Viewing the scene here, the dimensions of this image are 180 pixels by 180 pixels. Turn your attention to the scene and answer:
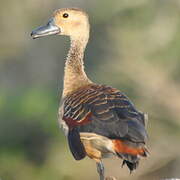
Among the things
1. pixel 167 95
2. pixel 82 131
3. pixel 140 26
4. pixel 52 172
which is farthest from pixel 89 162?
pixel 82 131

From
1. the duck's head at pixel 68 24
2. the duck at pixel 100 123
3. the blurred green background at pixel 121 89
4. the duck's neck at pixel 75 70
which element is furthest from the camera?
the blurred green background at pixel 121 89

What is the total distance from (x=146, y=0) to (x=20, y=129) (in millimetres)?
4448

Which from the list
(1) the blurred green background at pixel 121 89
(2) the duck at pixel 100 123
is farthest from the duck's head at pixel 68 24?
(1) the blurred green background at pixel 121 89

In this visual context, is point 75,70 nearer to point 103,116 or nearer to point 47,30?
point 47,30

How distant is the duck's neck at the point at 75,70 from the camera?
1168cm

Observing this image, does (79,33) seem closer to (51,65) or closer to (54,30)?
(54,30)

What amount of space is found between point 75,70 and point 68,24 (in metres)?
0.58

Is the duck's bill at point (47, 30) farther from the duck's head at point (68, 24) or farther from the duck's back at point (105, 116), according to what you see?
the duck's back at point (105, 116)

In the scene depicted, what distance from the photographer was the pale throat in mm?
11680

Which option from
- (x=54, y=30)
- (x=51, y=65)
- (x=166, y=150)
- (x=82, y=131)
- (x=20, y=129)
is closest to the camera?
(x=82, y=131)

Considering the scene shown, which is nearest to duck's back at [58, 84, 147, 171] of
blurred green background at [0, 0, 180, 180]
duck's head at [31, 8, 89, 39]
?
duck's head at [31, 8, 89, 39]

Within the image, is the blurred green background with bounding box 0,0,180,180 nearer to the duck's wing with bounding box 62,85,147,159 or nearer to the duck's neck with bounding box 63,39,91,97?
the duck's neck with bounding box 63,39,91,97

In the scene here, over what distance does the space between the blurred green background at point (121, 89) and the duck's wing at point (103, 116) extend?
661 centimetres

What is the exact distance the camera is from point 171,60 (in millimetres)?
20922
